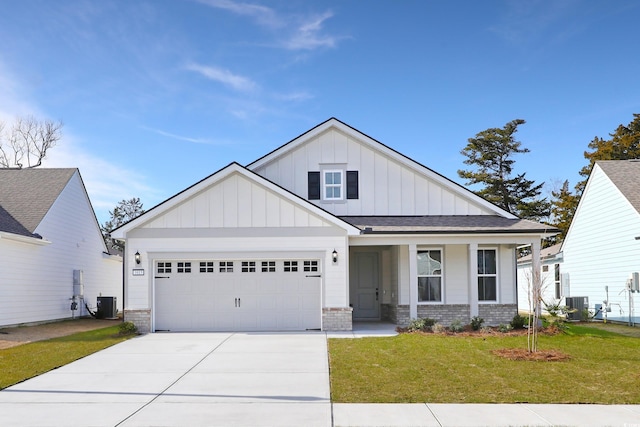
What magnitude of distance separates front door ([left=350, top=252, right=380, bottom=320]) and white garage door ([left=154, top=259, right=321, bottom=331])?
3637 millimetres

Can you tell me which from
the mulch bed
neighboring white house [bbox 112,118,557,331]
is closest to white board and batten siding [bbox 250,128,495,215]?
neighboring white house [bbox 112,118,557,331]

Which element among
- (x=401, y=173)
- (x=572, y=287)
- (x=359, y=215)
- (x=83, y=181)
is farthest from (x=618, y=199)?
(x=83, y=181)

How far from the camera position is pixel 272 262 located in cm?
1780

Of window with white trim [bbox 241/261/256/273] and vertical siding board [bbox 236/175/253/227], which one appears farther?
window with white trim [bbox 241/261/256/273]

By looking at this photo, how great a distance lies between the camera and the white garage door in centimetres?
1758

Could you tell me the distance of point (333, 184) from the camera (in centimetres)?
2005

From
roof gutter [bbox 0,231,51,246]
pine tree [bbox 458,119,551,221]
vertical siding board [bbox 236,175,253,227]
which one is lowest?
roof gutter [bbox 0,231,51,246]

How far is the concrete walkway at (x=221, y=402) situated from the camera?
7.38 meters

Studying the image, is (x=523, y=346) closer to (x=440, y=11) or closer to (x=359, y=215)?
(x=359, y=215)

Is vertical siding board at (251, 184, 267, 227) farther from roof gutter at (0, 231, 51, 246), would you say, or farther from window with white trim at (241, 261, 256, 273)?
roof gutter at (0, 231, 51, 246)

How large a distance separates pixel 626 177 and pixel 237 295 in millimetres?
14735

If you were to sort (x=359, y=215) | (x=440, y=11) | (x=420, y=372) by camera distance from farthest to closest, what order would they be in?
1. (x=359, y=215)
2. (x=440, y=11)
3. (x=420, y=372)

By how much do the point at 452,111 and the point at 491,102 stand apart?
1521 millimetres

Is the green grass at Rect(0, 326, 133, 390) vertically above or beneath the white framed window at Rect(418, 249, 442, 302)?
beneath
